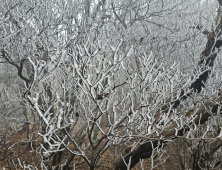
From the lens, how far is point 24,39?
4.45 metres

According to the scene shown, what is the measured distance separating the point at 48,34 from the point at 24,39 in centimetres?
62

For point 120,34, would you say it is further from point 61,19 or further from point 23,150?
point 23,150

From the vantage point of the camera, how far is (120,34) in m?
5.58

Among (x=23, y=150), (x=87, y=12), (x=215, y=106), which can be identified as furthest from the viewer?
(x=23, y=150)

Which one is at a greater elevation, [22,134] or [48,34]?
[48,34]

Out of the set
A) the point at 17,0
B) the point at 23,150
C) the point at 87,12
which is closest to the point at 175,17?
the point at 87,12

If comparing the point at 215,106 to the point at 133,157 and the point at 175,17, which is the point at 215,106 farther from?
the point at 175,17

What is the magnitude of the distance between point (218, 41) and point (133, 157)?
11.0 ft

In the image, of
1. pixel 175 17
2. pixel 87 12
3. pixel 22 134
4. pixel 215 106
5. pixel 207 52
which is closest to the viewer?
pixel 215 106

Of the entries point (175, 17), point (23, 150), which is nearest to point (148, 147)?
point (175, 17)

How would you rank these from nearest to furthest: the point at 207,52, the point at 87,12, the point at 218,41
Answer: the point at 218,41, the point at 207,52, the point at 87,12

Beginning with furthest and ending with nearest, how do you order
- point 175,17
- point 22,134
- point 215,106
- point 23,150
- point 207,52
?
point 22,134
point 23,150
point 175,17
point 207,52
point 215,106

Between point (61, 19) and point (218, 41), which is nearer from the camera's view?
point (218, 41)

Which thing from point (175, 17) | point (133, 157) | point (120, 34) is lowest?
point (133, 157)
